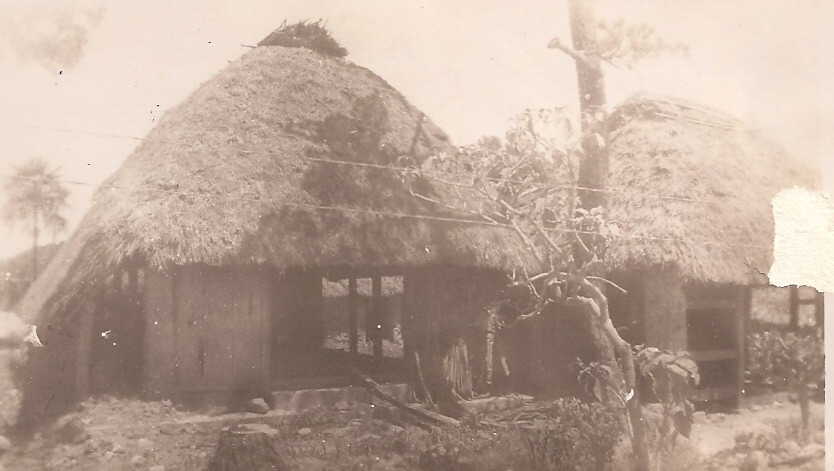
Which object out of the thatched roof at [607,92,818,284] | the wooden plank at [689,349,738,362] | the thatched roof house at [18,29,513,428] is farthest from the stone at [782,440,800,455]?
the thatched roof house at [18,29,513,428]

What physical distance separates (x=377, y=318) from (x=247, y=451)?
127 cm

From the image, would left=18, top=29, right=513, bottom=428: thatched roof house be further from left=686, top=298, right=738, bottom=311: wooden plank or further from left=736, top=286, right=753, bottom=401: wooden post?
left=736, top=286, right=753, bottom=401: wooden post

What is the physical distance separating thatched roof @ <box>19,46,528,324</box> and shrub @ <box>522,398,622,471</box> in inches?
46.3

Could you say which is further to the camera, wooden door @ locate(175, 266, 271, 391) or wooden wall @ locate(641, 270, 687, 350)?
wooden wall @ locate(641, 270, 687, 350)

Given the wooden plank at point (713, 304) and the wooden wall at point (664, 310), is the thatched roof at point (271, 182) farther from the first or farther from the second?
the wooden plank at point (713, 304)

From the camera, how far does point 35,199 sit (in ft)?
11.6

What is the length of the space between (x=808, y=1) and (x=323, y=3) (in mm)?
3525

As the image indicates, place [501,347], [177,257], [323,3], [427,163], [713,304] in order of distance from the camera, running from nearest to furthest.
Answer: [177,257] < [323,3] < [427,163] < [501,347] < [713,304]

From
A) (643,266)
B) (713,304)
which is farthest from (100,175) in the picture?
(713,304)

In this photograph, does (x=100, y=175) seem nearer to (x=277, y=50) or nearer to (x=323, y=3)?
(x=277, y=50)

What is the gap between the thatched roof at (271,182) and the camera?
150 inches

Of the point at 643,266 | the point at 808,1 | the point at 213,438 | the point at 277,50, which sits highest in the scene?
the point at 808,1

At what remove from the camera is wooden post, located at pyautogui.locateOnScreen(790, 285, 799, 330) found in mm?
5984

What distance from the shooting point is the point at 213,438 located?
387 centimetres
